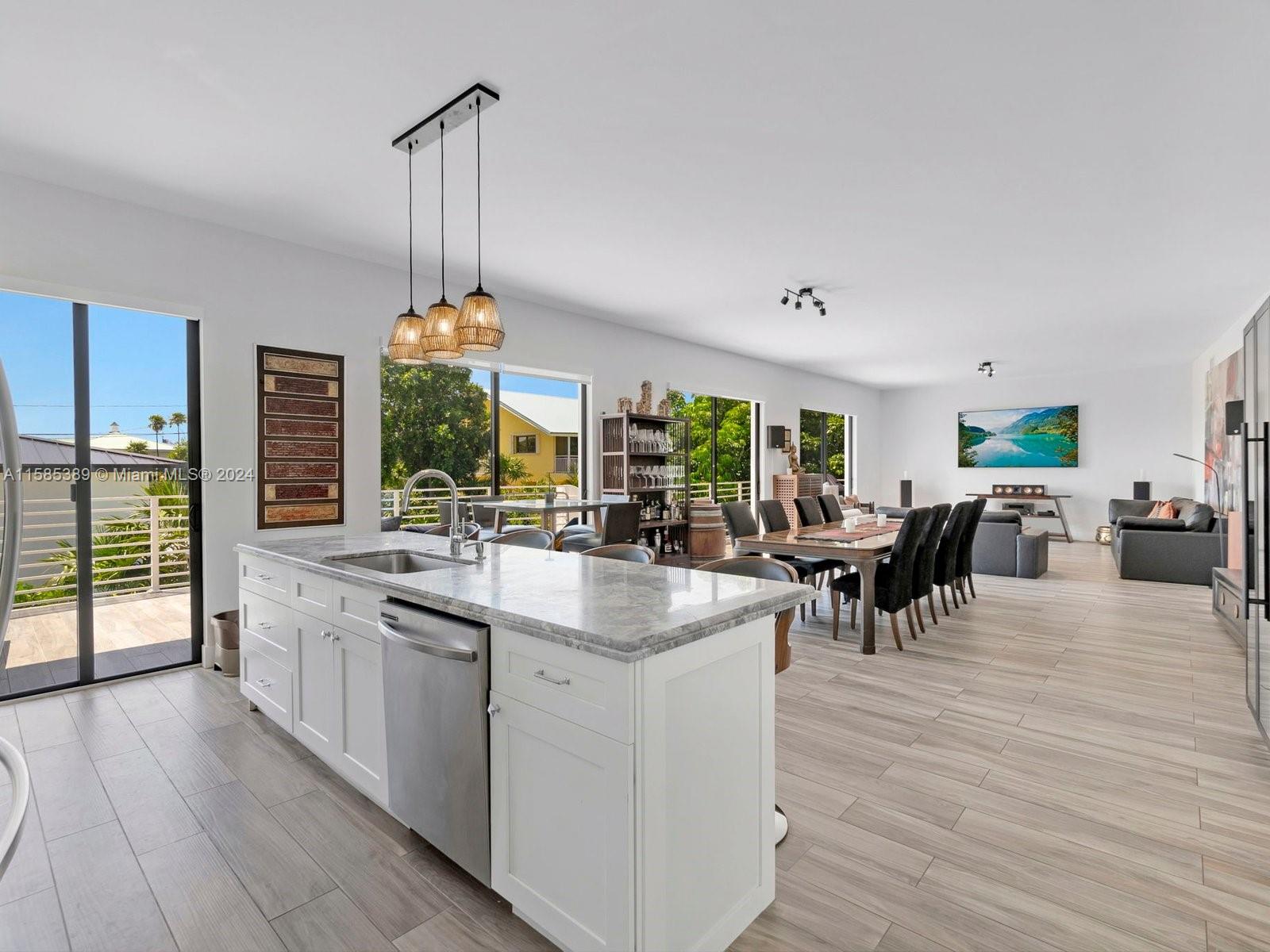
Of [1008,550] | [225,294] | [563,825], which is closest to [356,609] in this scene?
[563,825]

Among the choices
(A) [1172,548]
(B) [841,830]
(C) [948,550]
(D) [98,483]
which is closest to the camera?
(B) [841,830]

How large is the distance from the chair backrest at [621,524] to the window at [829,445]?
5.62 m

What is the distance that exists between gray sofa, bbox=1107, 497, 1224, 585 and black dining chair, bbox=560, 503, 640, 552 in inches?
203

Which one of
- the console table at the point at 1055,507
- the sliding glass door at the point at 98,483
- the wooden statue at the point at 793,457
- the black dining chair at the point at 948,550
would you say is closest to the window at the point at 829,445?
the wooden statue at the point at 793,457

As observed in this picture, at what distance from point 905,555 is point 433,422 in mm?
5023

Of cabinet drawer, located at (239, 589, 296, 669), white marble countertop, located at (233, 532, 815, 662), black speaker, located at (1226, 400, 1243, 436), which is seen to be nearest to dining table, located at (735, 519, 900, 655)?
white marble countertop, located at (233, 532, 815, 662)

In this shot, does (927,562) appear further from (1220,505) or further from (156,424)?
(156,424)

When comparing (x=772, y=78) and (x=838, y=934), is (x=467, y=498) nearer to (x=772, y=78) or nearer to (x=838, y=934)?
(x=772, y=78)

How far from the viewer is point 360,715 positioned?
2268 millimetres

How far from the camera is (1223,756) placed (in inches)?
106

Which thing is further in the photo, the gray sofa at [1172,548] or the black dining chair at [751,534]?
the gray sofa at [1172,548]

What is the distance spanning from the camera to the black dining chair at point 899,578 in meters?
4.21

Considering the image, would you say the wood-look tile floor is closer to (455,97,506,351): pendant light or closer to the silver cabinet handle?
the silver cabinet handle

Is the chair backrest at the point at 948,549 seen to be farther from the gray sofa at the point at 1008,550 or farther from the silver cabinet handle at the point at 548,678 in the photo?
the silver cabinet handle at the point at 548,678
